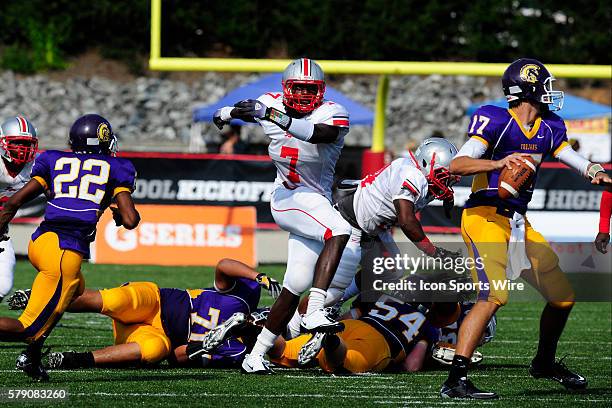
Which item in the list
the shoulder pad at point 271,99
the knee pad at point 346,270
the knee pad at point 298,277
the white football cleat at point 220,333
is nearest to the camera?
the white football cleat at point 220,333

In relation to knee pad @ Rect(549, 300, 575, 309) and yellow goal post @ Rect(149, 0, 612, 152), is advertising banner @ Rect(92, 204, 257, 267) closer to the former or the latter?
yellow goal post @ Rect(149, 0, 612, 152)

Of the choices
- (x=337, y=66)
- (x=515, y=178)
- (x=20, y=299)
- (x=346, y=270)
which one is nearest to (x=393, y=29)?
(x=337, y=66)

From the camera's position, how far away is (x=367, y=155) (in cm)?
1422

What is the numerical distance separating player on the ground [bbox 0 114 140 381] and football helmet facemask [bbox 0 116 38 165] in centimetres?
111

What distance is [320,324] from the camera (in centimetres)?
606

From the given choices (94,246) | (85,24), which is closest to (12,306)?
(94,246)

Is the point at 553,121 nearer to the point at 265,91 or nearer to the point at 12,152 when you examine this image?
the point at 12,152

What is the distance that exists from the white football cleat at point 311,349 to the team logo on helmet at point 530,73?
1692 mm

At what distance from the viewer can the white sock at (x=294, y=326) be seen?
6.90m

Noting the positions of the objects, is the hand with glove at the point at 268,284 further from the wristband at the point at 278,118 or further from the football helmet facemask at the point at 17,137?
the football helmet facemask at the point at 17,137

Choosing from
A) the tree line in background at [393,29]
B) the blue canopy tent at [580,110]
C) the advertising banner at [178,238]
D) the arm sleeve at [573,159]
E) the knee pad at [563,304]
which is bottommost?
the advertising banner at [178,238]

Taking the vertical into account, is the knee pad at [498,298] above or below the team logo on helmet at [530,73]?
below

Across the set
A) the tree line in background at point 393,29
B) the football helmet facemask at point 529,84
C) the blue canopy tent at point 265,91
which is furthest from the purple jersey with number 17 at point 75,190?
the blue canopy tent at point 265,91

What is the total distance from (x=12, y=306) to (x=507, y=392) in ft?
8.82
